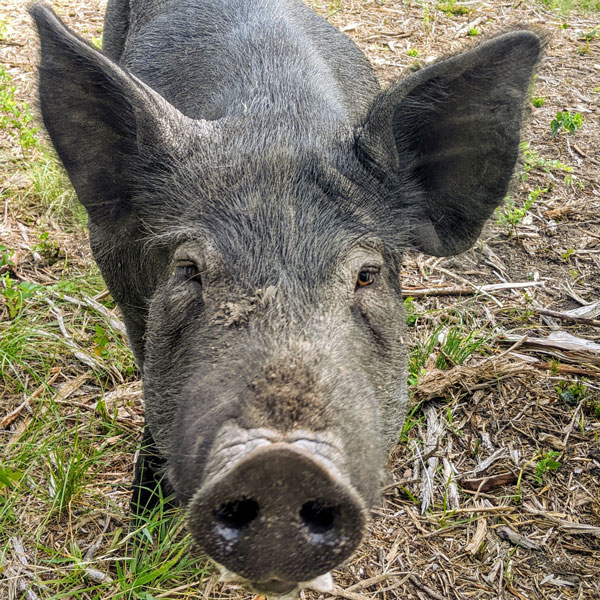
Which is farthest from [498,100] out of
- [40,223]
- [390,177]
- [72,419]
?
[40,223]

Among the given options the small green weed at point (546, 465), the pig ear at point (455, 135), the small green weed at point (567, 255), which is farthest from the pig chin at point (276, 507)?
the small green weed at point (567, 255)

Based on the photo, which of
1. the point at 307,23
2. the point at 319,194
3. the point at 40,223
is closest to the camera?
the point at 319,194

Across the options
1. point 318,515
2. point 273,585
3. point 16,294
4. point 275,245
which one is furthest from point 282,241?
point 16,294

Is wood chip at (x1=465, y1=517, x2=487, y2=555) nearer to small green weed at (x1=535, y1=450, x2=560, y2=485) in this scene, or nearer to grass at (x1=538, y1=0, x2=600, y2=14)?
small green weed at (x1=535, y1=450, x2=560, y2=485)

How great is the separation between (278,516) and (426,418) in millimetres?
2527

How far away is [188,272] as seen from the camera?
2.92 m

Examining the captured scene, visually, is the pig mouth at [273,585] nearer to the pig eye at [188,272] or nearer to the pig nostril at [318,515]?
the pig nostril at [318,515]

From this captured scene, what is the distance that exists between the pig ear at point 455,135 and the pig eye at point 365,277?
41cm

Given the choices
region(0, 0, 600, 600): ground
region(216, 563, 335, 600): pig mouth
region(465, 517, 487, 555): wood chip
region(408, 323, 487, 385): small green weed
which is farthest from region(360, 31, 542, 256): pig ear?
region(216, 563, 335, 600): pig mouth

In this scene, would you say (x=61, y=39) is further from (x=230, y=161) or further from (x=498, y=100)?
(x=498, y=100)

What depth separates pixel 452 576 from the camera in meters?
3.61

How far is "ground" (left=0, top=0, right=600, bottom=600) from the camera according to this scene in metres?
3.55

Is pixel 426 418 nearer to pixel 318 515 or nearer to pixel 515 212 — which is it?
pixel 515 212

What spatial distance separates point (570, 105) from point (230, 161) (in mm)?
5716
